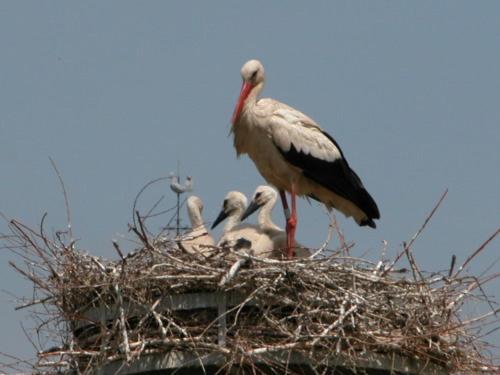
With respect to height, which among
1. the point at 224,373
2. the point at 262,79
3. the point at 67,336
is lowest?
the point at 224,373

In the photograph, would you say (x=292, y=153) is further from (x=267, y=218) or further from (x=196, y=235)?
(x=196, y=235)

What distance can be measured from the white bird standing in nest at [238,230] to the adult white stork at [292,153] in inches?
13.2

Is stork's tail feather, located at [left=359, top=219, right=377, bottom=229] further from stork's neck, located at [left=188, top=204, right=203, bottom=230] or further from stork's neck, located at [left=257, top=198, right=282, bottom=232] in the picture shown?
stork's neck, located at [left=188, top=204, right=203, bottom=230]

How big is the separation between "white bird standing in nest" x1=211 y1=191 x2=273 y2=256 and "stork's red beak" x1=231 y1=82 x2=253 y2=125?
74 centimetres

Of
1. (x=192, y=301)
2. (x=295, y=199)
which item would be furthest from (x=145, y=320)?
(x=295, y=199)

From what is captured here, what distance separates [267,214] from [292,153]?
1.95 ft

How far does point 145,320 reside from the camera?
8781mm

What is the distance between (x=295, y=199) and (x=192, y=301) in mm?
2894

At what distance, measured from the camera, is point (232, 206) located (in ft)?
39.0

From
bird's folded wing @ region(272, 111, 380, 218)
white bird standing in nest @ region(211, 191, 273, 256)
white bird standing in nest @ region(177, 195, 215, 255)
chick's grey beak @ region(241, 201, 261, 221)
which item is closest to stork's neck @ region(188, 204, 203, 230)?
white bird standing in nest @ region(177, 195, 215, 255)

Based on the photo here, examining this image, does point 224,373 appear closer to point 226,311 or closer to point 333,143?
point 226,311

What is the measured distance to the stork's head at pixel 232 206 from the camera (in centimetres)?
1186

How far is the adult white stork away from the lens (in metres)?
11.4

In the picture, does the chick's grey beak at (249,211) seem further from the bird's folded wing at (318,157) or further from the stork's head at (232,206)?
the bird's folded wing at (318,157)
